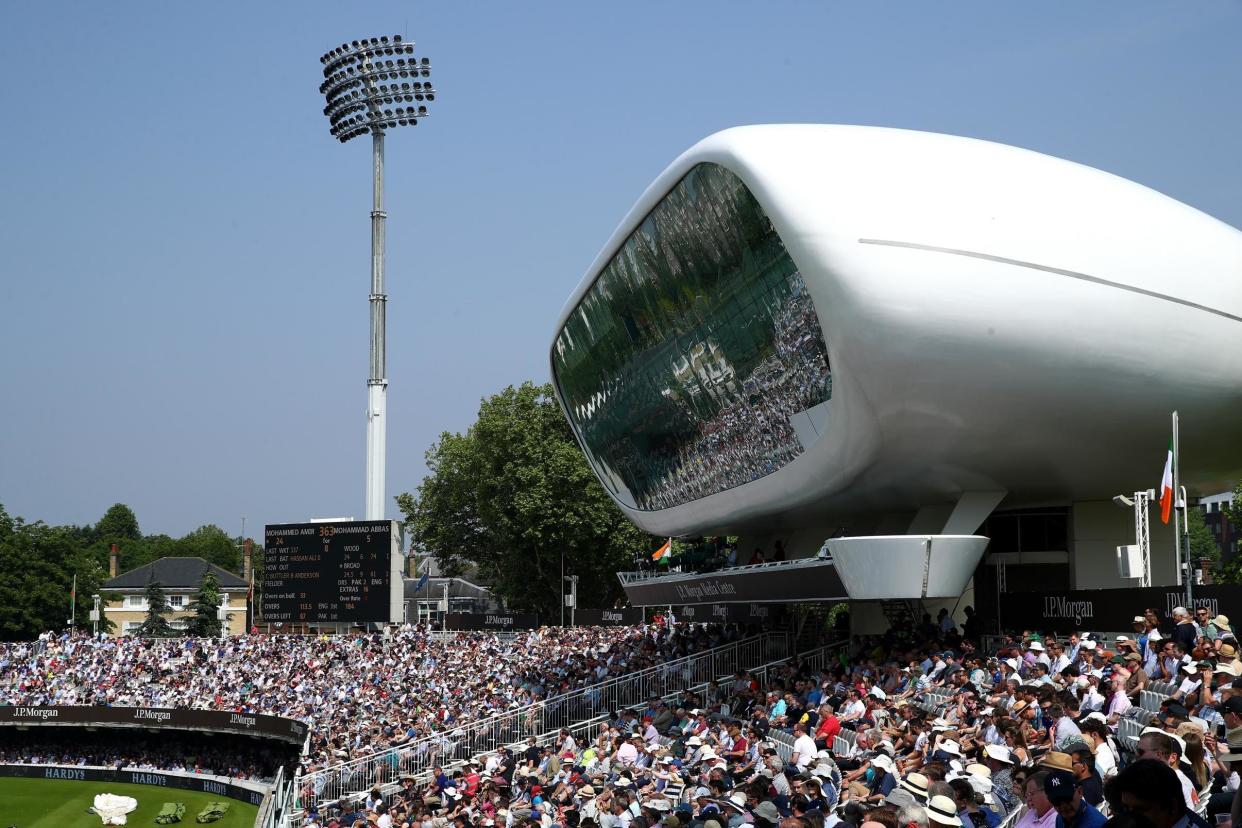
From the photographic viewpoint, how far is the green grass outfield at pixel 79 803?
137ft

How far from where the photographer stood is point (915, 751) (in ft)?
48.3

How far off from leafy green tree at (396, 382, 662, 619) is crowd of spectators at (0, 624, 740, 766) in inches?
696

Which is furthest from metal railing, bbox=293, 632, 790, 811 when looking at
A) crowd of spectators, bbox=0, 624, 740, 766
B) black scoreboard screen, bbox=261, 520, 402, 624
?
black scoreboard screen, bbox=261, 520, 402, 624

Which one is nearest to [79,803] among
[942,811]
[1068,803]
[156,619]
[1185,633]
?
[1185,633]

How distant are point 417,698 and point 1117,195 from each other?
25639 mm

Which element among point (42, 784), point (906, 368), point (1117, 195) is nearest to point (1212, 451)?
point (1117, 195)

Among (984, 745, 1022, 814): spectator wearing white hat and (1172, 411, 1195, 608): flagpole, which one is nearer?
(984, 745, 1022, 814): spectator wearing white hat

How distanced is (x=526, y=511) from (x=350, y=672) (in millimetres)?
21941

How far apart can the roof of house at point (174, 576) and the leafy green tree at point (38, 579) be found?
12620 millimetres

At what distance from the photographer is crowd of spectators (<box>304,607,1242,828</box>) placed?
8.15 metres

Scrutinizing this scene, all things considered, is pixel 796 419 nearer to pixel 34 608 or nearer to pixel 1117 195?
pixel 1117 195

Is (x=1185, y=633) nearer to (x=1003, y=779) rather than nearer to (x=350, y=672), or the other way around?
(x=1003, y=779)

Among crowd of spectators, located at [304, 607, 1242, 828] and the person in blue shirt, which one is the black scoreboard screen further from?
the person in blue shirt

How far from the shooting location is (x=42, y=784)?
50.7 m
